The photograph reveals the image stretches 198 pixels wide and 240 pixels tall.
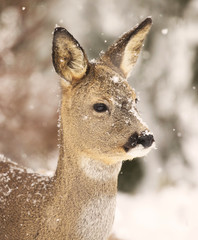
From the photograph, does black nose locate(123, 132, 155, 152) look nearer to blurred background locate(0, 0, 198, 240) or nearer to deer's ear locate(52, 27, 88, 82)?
deer's ear locate(52, 27, 88, 82)

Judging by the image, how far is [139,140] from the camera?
2639 mm

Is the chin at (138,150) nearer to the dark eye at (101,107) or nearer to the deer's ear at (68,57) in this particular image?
the dark eye at (101,107)

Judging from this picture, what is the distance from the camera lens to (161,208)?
23.0 feet

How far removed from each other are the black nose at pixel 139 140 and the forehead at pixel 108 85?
0.26m

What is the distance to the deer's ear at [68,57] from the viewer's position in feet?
9.19

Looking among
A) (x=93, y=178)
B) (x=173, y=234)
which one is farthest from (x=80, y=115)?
(x=173, y=234)

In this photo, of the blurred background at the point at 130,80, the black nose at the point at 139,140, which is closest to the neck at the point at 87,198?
the black nose at the point at 139,140

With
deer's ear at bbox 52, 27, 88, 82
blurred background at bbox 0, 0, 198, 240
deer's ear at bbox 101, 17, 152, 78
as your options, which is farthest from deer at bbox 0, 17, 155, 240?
blurred background at bbox 0, 0, 198, 240

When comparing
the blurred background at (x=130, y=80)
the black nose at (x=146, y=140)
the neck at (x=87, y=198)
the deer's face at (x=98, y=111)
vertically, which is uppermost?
the blurred background at (x=130, y=80)

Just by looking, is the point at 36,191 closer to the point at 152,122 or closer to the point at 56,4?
the point at 152,122

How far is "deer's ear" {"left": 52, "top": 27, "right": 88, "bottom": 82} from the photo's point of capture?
280cm

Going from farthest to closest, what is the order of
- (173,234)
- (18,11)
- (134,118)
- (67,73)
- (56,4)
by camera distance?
(56,4)
(18,11)
(173,234)
(67,73)
(134,118)

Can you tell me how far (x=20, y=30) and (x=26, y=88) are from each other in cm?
83

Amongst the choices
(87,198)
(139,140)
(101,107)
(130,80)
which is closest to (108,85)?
(101,107)
